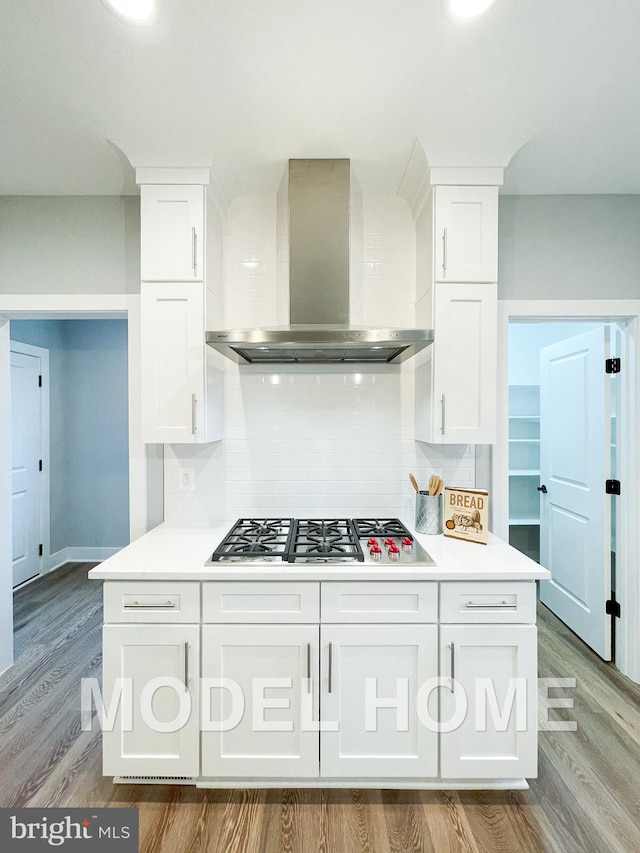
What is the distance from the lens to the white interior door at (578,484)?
2824mm

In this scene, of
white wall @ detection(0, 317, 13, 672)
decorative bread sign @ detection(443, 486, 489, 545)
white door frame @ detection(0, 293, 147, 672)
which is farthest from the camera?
white wall @ detection(0, 317, 13, 672)

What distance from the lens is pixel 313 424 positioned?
8.26ft

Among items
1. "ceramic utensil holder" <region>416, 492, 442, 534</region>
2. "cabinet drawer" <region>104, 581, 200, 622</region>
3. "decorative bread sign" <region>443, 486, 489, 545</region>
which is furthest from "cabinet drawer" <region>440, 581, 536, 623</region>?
"cabinet drawer" <region>104, 581, 200, 622</region>

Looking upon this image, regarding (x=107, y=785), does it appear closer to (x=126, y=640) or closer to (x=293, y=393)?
(x=126, y=640)

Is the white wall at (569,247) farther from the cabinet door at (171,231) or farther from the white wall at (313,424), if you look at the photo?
the cabinet door at (171,231)

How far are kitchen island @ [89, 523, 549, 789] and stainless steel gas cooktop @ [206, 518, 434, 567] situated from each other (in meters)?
0.08

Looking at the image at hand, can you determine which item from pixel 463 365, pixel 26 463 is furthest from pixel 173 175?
pixel 26 463

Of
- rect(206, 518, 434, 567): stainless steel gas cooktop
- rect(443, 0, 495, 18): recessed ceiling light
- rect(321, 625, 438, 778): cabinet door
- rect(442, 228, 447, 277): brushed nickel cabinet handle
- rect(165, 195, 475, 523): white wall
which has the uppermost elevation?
rect(443, 0, 495, 18): recessed ceiling light

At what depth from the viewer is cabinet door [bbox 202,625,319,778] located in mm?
1801

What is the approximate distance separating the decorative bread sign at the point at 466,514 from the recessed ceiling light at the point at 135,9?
2.12 meters

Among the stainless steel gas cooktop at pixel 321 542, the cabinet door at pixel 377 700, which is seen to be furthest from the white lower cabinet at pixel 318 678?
the stainless steel gas cooktop at pixel 321 542

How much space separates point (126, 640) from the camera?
1810 mm

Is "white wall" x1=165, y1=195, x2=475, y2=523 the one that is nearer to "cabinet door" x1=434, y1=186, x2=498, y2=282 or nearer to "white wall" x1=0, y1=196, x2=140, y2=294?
"cabinet door" x1=434, y1=186, x2=498, y2=282

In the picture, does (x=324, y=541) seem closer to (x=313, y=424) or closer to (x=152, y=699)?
(x=313, y=424)
